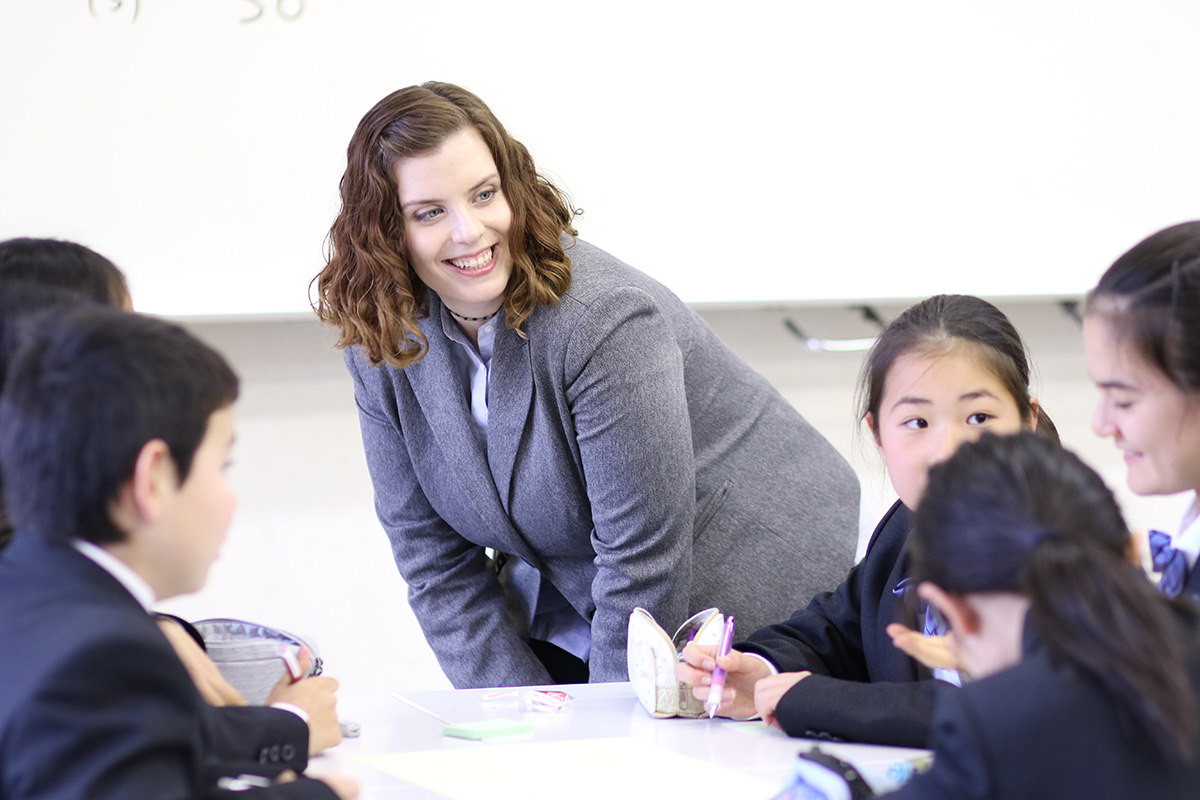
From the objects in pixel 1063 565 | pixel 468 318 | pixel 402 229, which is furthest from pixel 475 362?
pixel 1063 565

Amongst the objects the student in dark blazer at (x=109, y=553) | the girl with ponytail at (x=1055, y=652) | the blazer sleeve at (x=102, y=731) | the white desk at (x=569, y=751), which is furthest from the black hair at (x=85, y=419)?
the girl with ponytail at (x=1055, y=652)

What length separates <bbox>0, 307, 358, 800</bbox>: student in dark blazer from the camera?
27.5 inches

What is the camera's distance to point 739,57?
95.7 inches

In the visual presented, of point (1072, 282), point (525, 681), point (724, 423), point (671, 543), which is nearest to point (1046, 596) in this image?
point (671, 543)

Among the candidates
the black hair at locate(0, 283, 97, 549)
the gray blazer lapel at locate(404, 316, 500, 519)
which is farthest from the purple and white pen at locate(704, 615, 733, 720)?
the black hair at locate(0, 283, 97, 549)

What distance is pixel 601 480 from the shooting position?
5.06ft

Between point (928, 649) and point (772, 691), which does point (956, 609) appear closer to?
point (928, 649)

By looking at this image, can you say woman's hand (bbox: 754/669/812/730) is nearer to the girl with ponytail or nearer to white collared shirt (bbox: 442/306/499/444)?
the girl with ponytail

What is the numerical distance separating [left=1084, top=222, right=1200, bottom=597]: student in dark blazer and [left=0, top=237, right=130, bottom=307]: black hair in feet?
3.41

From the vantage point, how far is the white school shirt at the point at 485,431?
1646 millimetres

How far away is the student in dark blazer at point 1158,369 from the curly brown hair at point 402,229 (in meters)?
0.75

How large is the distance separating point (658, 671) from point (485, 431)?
0.55m

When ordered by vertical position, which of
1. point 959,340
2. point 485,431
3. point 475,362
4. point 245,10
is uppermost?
point 245,10

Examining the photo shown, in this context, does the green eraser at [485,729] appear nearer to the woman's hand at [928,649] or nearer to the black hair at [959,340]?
the woman's hand at [928,649]
